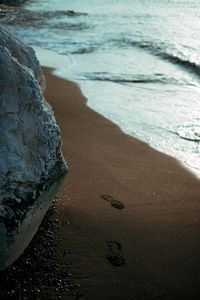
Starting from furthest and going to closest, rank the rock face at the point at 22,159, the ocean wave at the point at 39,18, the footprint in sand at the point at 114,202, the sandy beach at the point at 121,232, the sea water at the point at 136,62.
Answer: the ocean wave at the point at 39,18
the sea water at the point at 136,62
the footprint in sand at the point at 114,202
the sandy beach at the point at 121,232
the rock face at the point at 22,159

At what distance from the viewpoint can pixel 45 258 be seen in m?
2.88

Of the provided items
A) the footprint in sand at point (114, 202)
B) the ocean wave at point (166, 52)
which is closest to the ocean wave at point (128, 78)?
the ocean wave at point (166, 52)

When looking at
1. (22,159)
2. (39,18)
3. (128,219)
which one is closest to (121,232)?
(128,219)

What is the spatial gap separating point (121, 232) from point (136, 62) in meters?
8.09

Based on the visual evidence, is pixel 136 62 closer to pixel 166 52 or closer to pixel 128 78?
pixel 166 52

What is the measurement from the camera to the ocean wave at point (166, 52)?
10.3 meters

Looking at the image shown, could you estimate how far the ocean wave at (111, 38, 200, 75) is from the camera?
10.3m

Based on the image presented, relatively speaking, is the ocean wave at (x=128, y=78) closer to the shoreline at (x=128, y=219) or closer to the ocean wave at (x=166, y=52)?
the ocean wave at (x=166, y=52)

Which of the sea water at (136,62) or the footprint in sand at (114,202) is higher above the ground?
the footprint in sand at (114,202)

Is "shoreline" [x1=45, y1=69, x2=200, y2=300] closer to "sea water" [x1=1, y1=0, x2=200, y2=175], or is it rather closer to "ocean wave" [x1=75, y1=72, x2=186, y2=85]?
"sea water" [x1=1, y1=0, x2=200, y2=175]

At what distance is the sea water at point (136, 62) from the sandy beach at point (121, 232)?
2.61ft

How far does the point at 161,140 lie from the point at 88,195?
212 cm

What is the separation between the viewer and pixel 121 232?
3256mm

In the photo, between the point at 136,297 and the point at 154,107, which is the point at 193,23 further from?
the point at 136,297
